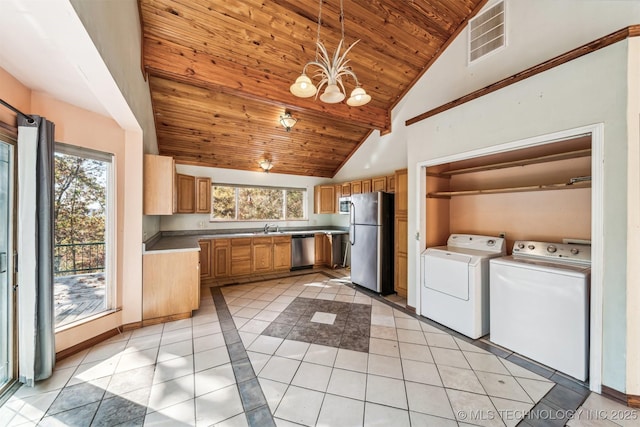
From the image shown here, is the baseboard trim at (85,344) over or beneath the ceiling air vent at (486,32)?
beneath

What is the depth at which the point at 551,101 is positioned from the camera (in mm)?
2113

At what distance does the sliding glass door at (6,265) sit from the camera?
1.85 meters

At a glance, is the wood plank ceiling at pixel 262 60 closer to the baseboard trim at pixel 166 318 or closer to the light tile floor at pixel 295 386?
the baseboard trim at pixel 166 318

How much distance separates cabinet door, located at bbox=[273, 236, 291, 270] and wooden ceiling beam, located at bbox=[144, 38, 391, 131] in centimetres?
275

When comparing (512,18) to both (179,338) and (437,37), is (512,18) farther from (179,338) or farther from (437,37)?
(179,338)

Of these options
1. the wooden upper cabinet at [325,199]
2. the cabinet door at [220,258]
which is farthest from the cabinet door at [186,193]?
the wooden upper cabinet at [325,199]

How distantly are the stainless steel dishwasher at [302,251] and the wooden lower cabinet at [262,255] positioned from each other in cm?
52

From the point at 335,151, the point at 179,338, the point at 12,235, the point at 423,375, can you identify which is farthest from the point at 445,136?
the point at 12,235

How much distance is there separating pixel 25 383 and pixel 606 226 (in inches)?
181

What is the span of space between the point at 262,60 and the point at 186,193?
2.78m

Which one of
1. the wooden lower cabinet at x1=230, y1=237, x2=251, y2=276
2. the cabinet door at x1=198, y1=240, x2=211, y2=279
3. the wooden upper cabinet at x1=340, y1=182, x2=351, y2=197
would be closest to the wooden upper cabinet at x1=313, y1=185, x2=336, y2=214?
the wooden upper cabinet at x1=340, y1=182, x2=351, y2=197

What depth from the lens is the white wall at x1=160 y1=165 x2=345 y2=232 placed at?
16.5 ft

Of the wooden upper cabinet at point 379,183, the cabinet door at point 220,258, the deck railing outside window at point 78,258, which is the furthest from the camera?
the cabinet door at point 220,258

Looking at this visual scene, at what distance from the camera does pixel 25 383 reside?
1.91m
